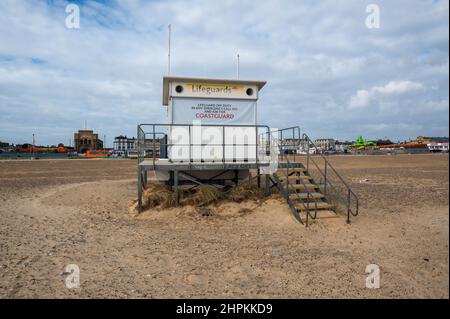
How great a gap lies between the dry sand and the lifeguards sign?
9.65 feet

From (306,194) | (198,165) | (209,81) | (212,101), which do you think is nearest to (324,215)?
(306,194)

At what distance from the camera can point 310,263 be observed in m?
5.06

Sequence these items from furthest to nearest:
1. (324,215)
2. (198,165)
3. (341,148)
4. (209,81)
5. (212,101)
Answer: (341,148) → (212,101) → (209,81) → (198,165) → (324,215)

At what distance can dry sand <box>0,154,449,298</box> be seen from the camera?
4066mm

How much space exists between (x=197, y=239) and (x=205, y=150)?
388 centimetres

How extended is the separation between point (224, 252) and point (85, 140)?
10179 cm

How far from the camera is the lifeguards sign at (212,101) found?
9789mm

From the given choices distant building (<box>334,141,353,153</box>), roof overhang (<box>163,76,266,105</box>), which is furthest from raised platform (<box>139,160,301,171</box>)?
distant building (<box>334,141,353,153</box>)

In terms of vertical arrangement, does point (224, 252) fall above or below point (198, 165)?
below

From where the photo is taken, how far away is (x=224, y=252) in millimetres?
5695

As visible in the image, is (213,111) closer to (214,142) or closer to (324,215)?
(214,142)

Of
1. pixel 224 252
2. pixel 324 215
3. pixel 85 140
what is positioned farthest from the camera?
pixel 85 140
